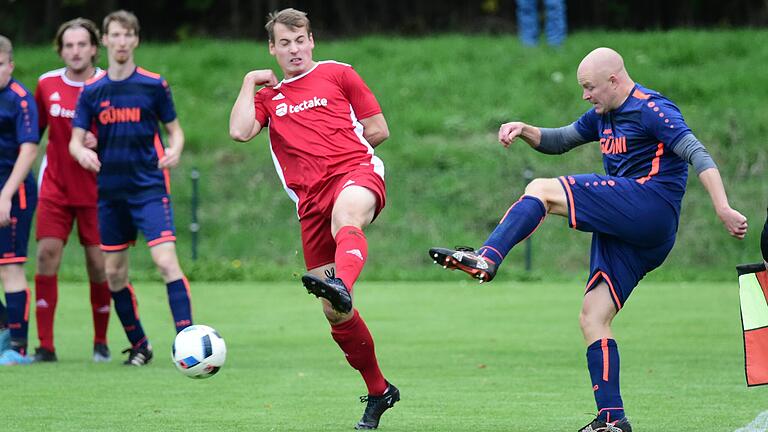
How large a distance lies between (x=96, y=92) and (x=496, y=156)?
1190cm

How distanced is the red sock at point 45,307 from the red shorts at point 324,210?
376cm

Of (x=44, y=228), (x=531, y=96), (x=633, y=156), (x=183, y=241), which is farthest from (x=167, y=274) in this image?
(x=531, y=96)

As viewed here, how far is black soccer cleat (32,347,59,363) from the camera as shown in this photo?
10.1m

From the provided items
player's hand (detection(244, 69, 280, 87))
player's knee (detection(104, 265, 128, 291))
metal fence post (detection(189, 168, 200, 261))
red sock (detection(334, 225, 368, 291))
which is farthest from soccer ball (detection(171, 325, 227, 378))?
metal fence post (detection(189, 168, 200, 261))

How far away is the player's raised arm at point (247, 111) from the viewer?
712 cm

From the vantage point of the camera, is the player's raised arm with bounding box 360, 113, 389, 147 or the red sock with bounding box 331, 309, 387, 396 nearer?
the red sock with bounding box 331, 309, 387, 396

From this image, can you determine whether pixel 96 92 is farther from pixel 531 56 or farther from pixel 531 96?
pixel 531 56

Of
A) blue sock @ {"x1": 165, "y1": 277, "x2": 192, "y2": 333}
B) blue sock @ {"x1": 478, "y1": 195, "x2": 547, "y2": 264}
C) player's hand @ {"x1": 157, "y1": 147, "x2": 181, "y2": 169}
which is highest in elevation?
blue sock @ {"x1": 478, "y1": 195, "x2": 547, "y2": 264}

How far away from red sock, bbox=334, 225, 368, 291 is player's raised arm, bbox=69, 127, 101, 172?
120 inches

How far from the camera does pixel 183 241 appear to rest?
19297 mm

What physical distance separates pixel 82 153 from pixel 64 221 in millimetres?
1262

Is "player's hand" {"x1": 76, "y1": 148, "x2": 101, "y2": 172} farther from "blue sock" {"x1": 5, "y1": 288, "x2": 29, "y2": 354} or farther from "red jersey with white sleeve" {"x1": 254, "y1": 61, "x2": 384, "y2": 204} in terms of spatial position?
"red jersey with white sleeve" {"x1": 254, "y1": 61, "x2": 384, "y2": 204}

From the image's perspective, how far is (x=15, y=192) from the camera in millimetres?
9703

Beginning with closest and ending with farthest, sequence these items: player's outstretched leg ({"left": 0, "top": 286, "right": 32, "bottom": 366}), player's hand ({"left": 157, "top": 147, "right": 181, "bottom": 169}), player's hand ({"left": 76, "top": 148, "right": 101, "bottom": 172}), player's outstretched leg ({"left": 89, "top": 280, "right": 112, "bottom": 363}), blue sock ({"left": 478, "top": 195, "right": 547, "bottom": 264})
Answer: blue sock ({"left": 478, "top": 195, "right": 547, "bottom": 264}) → player's hand ({"left": 76, "top": 148, "right": 101, "bottom": 172}) → player's hand ({"left": 157, "top": 147, "right": 181, "bottom": 169}) → player's outstretched leg ({"left": 0, "top": 286, "right": 32, "bottom": 366}) → player's outstretched leg ({"left": 89, "top": 280, "right": 112, "bottom": 363})
